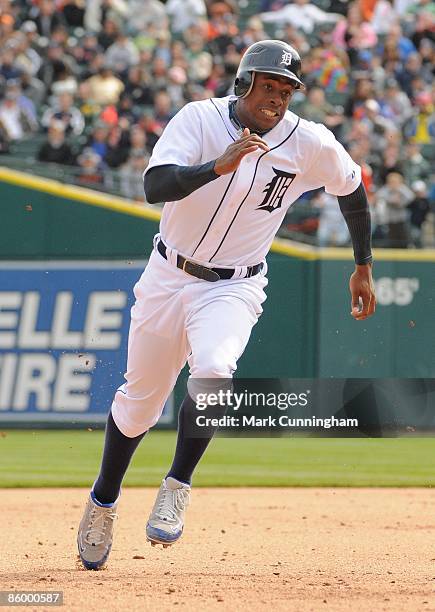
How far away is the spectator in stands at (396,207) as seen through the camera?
1145 centimetres

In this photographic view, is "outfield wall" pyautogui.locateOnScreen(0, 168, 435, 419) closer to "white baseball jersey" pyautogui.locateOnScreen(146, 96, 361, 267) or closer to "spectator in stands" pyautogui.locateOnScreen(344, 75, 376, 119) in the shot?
"spectator in stands" pyautogui.locateOnScreen(344, 75, 376, 119)

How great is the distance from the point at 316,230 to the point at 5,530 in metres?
5.69

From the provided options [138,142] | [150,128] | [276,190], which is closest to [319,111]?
[150,128]

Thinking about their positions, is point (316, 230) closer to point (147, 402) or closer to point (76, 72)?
point (76, 72)

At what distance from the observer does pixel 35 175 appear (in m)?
11.8

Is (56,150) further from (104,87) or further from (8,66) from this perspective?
(8,66)

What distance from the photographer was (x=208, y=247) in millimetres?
4781

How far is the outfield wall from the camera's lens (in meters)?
10.8

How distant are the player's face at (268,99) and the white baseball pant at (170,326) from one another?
25.4 inches

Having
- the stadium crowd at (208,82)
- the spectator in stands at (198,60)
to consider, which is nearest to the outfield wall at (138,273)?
the stadium crowd at (208,82)

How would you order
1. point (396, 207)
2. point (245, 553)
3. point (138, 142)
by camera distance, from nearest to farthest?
point (245, 553)
point (396, 207)
point (138, 142)

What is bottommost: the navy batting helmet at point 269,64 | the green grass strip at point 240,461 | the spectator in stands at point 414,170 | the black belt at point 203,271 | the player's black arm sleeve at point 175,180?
the green grass strip at point 240,461

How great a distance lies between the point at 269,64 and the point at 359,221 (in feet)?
3.08

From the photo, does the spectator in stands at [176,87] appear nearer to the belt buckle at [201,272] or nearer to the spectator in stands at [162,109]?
the spectator in stands at [162,109]
